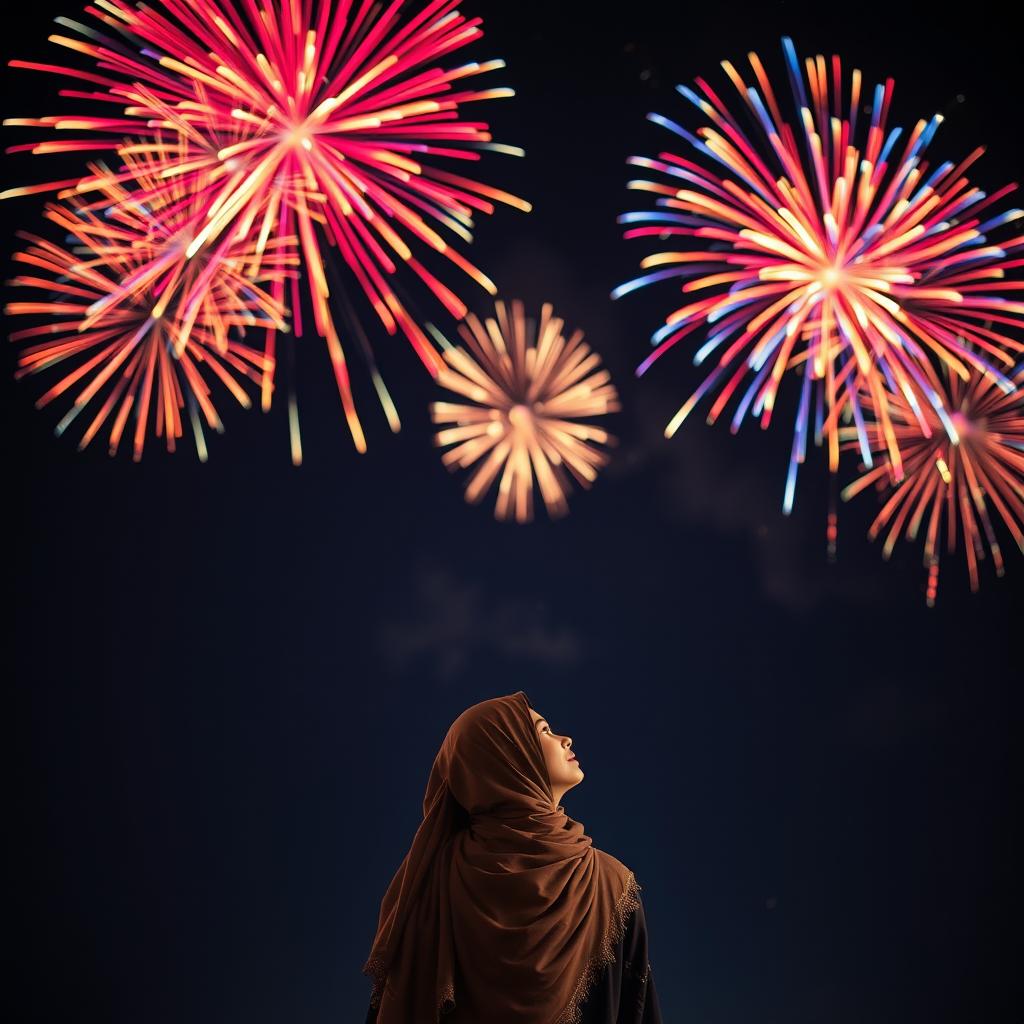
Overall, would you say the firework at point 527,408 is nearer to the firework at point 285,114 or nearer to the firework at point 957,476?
the firework at point 285,114

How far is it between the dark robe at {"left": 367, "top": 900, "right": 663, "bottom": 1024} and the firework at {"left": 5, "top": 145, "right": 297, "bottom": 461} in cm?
296

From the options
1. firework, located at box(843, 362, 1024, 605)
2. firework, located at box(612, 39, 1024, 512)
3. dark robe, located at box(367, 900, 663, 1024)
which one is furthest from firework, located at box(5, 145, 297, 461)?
firework, located at box(843, 362, 1024, 605)

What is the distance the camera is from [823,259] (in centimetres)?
464

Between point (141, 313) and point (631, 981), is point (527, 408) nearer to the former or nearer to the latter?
point (141, 313)

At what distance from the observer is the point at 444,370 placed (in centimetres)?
505

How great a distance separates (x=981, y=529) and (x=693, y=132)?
8.34ft

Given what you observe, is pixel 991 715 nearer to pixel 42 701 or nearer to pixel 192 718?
pixel 192 718

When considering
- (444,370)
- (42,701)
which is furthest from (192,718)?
(444,370)

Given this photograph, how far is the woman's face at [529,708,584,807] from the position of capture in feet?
9.87

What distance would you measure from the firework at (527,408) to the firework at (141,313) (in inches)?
37.3

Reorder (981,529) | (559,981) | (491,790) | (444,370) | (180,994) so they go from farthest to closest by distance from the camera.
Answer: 1. (981,529)
2. (444,370)
3. (180,994)
4. (491,790)
5. (559,981)

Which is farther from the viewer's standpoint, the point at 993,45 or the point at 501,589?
the point at 993,45

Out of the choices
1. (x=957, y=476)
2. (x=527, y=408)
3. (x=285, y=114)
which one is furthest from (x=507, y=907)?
(x=957, y=476)

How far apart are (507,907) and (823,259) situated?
317cm
